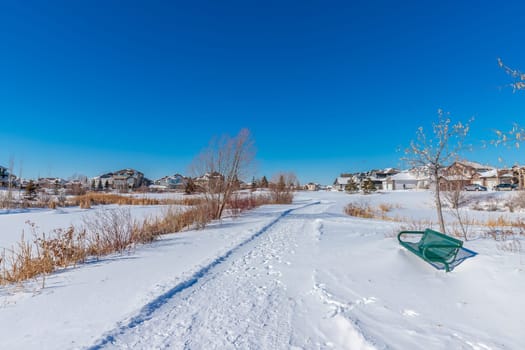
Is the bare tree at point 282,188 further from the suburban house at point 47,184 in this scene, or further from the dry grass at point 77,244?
the suburban house at point 47,184

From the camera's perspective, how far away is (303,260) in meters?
4.93

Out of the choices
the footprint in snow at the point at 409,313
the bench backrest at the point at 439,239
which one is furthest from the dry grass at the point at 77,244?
the bench backrest at the point at 439,239

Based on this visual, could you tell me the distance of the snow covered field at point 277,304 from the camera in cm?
221

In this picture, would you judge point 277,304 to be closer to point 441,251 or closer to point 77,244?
point 441,251

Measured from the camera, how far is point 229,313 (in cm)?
277

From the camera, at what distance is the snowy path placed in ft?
7.30

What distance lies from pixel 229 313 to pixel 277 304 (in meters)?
0.62

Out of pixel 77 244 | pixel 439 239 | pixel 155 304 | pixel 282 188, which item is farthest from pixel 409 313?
pixel 282 188

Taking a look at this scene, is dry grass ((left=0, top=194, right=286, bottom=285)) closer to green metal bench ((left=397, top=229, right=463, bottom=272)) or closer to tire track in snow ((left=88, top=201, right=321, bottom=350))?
tire track in snow ((left=88, top=201, right=321, bottom=350))

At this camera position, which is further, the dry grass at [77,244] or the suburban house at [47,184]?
the suburban house at [47,184]

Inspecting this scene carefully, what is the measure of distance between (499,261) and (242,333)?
144 inches

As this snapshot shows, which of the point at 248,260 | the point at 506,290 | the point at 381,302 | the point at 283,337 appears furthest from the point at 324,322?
the point at 248,260

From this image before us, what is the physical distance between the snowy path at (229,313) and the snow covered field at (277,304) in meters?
0.01

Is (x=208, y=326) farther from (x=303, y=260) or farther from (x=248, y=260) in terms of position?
(x=303, y=260)
